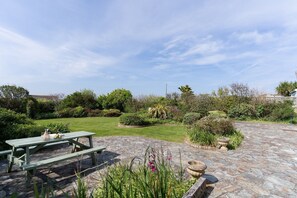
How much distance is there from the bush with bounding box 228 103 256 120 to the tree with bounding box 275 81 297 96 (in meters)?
20.3

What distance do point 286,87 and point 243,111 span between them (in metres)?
21.4

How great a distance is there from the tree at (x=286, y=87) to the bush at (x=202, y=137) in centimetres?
2978

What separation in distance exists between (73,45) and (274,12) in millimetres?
10272

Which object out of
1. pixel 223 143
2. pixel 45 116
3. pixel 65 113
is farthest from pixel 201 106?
pixel 45 116

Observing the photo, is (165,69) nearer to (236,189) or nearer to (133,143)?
(133,143)

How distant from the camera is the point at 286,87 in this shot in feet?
93.8

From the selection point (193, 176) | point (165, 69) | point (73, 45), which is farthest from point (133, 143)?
point (165, 69)

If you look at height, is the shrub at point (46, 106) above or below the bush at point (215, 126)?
above

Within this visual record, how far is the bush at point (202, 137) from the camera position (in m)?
6.39

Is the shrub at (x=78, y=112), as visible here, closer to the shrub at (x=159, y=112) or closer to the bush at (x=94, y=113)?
the bush at (x=94, y=113)

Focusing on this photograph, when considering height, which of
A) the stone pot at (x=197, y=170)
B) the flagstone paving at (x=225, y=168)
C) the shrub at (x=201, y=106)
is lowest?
the flagstone paving at (x=225, y=168)

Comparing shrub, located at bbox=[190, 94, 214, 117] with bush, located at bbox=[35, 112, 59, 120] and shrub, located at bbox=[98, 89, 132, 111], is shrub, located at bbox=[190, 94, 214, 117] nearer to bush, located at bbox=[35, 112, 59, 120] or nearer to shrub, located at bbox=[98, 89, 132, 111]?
shrub, located at bbox=[98, 89, 132, 111]

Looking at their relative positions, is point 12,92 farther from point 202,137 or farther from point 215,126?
point 215,126

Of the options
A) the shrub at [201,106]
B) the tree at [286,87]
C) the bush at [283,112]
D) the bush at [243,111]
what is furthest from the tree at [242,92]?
the tree at [286,87]
